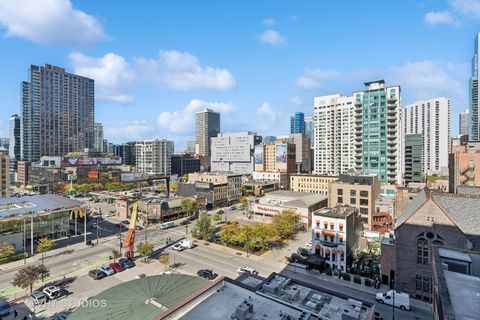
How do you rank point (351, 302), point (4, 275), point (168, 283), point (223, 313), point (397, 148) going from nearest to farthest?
1. point (223, 313)
2. point (351, 302)
3. point (168, 283)
4. point (4, 275)
5. point (397, 148)

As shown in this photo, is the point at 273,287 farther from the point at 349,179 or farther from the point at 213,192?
the point at 213,192

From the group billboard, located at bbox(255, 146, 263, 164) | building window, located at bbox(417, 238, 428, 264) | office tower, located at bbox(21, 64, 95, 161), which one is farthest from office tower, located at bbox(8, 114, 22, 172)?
building window, located at bbox(417, 238, 428, 264)

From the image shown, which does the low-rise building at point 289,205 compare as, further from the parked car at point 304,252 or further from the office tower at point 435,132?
the office tower at point 435,132

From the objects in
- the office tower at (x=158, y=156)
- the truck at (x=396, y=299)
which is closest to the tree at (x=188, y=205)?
the truck at (x=396, y=299)

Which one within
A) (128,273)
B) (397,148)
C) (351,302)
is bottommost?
(128,273)

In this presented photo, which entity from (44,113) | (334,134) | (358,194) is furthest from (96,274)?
(44,113)

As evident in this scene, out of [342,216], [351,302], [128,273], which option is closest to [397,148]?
[342,216]
